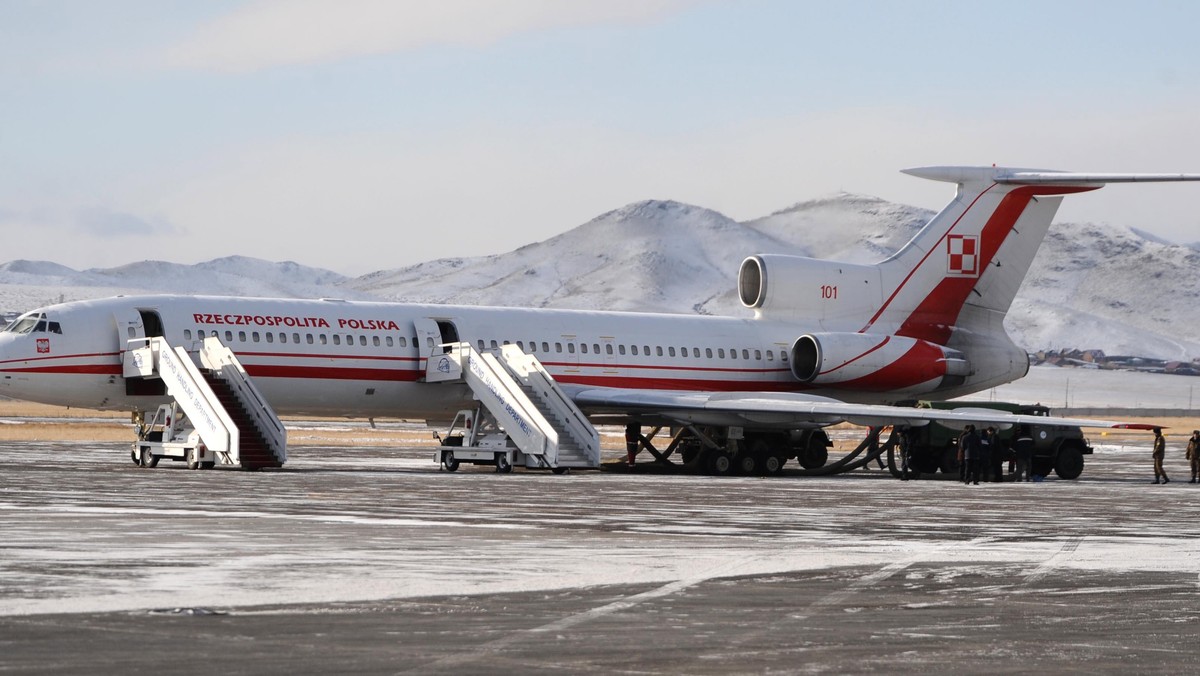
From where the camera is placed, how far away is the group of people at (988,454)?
36062 mm

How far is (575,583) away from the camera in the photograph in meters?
13.8

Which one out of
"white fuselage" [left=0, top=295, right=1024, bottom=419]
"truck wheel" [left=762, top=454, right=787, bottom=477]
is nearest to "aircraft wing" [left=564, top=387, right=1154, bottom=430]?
"truck wheel" [left=762, top=454, right=787, bottom=477]

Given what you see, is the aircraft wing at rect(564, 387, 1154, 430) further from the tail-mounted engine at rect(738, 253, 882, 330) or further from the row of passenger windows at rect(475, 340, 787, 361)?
the tail-mounted engine at rect(738, 253, 882, 330)

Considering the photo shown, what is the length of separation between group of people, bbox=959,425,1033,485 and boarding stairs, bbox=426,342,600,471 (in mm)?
8079

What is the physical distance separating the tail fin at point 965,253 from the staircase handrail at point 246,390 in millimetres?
17943

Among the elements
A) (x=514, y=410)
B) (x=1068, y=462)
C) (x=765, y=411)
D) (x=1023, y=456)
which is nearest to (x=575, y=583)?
(x=514, y=410)

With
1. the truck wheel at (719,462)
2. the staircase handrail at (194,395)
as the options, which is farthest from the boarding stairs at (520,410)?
the staircase handrail at (194,395)

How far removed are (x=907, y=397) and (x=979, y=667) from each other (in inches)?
1399

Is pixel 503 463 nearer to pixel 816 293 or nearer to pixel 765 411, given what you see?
pixel 765 411

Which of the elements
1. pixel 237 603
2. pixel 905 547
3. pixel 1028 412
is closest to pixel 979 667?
pixel 237 603

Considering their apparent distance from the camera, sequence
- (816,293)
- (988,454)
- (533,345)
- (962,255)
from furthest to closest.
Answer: (962,255) → (816,293) → (533,345) → (988,454)

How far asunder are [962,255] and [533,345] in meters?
13.1

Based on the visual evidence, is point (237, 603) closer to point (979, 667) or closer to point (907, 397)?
point (979, 667)

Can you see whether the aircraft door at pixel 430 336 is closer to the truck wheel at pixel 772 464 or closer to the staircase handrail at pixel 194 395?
the staircase handrail at pixel 194 395
